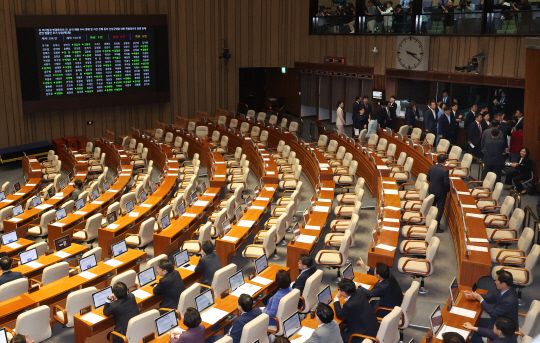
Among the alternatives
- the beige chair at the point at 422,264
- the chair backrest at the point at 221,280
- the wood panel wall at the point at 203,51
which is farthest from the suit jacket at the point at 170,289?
the wood panel wall at the point at 203,51

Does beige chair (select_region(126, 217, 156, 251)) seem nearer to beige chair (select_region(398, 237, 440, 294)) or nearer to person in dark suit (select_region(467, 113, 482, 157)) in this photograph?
beige chair (select_region(398, 237, 440, 294))

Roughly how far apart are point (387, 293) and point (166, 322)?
8.76 feet

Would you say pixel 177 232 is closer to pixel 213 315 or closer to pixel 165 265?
pixel 165 265

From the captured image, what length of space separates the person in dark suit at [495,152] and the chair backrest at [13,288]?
949cm

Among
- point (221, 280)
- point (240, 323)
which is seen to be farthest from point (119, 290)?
point (240, 323)

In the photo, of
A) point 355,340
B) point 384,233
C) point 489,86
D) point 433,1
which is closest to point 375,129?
point 489,86

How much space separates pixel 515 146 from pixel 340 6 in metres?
9.62

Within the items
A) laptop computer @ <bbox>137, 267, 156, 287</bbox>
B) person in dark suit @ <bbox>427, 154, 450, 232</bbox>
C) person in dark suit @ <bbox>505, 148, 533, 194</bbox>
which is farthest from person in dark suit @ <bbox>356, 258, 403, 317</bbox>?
person in dark suit @ <bbox>505, 148, 533, 194</bbox>

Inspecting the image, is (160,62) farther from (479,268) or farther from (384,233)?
(479,268)

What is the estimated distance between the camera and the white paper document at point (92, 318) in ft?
21.8

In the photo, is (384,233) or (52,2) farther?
(52,2)

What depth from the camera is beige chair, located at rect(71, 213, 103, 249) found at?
1052 cm

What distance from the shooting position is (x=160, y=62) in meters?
20.1

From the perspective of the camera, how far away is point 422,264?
27.1 ft
